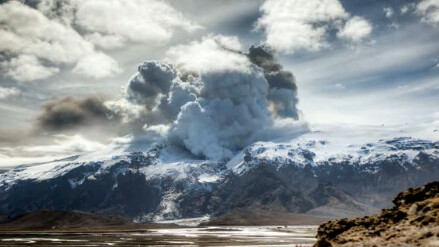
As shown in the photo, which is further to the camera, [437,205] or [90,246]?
[90,246]

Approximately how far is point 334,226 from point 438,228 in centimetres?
516

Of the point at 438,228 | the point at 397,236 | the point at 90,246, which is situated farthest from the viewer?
the point at 90,246

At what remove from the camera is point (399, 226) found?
47.7 ft

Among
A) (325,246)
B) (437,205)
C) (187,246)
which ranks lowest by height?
(187,246)

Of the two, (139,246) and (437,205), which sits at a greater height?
(437,205)

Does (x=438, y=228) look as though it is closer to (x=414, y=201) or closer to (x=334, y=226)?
(x=414, y=201)

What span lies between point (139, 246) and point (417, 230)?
5323 inches

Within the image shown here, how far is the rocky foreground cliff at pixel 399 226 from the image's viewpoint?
13.3m

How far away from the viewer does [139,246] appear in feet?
462

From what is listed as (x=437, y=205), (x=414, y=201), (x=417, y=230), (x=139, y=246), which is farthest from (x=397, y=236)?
(x=139, y=246)

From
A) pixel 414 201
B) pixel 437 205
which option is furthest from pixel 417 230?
pixel 414 201

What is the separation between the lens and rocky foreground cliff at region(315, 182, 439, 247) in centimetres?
1330

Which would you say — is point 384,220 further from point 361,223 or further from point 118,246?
point 118,246

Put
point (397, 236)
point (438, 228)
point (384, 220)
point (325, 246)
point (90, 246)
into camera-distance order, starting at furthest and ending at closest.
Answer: point (90, 246)
point (325, 246)
point (384, 220)
point (397, 236)
point (438, 228)
